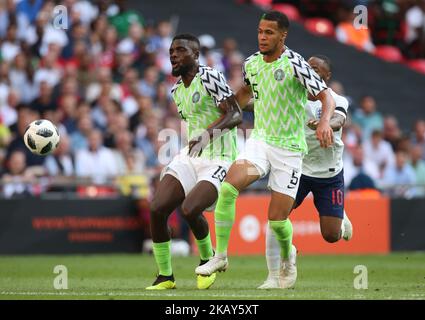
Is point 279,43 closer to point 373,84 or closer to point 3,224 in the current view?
point 3,224

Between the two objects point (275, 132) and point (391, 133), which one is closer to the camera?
point (275, 132)

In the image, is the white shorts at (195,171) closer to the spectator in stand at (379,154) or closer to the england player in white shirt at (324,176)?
the england player in white shirt at (324,176)

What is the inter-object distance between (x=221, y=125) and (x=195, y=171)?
25.4 inches

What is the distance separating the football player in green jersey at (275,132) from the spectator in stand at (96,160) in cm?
814

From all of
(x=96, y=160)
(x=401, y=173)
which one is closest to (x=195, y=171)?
(x=96, y=160)

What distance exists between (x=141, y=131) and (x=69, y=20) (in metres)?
2.71

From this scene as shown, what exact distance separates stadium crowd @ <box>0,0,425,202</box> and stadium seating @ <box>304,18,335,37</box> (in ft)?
13.8

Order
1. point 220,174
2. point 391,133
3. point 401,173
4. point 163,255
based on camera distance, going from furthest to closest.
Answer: point 391,133
point 401,173
point 220,174
point 163,255

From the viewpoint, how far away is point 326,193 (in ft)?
43.8

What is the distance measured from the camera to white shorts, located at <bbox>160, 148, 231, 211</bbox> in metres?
12.3

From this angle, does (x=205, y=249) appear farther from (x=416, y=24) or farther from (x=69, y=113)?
(x=416, y=24)

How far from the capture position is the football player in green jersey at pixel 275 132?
460 inches

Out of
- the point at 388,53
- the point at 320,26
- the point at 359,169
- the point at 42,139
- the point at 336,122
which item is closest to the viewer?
the point at 336,122
